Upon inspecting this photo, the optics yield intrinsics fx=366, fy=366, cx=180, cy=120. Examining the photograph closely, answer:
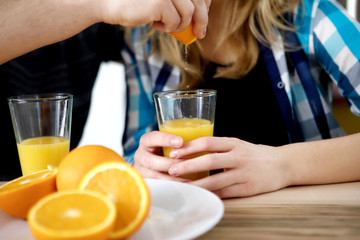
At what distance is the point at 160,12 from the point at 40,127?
397mm

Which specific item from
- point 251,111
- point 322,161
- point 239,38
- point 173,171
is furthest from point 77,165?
point 239,38

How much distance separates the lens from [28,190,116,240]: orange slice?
1.48ft

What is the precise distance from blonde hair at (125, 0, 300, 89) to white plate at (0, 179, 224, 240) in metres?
0.82

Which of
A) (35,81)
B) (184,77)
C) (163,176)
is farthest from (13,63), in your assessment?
(163,176)

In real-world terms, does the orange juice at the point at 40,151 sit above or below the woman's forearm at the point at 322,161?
above

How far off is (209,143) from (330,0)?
941 millimetres

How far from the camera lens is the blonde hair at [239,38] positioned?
1434 millimetres

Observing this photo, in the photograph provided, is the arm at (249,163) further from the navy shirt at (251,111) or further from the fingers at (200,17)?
the navy shirt at (251,111)

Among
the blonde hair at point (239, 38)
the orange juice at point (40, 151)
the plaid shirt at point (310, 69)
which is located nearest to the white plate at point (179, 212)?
the orange juice at point (40, 151)

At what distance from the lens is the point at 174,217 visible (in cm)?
59

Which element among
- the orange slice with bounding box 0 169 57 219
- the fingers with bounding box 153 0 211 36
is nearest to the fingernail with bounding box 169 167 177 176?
the orange slice with bounding box 0 169 57 219

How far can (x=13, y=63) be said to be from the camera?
59.2 inches

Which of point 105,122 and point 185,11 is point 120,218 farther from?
point 105,122

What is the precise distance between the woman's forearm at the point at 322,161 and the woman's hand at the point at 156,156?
9.9 inches
